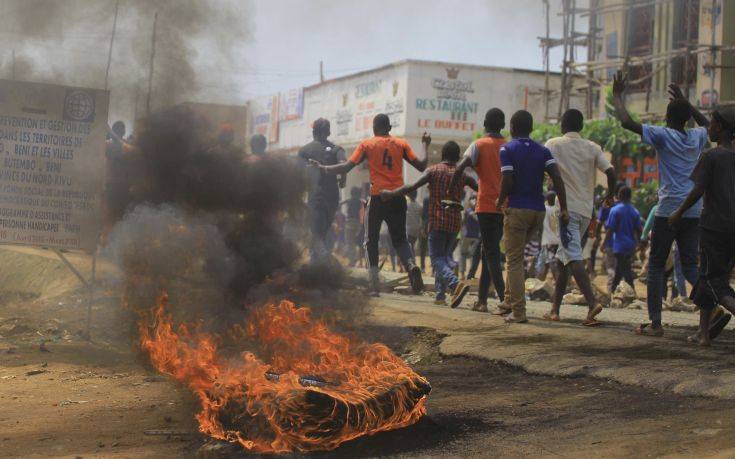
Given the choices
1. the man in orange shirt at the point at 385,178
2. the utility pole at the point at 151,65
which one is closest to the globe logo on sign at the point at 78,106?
the utility pole at the point at 151,65

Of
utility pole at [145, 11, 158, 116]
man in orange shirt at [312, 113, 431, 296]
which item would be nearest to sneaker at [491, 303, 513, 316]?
man in orange shirt at [312, 113, 431, 296]

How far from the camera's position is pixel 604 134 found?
22438mm

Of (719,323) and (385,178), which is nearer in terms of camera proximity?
(719,323)

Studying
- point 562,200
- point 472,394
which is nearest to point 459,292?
point 562,200

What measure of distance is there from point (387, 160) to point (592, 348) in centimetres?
393

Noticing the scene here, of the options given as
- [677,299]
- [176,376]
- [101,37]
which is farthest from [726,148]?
[101,37]

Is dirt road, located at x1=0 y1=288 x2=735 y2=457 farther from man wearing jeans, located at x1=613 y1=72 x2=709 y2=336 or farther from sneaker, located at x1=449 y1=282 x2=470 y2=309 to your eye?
sneaker, located at x1=449 y1=282 x2=470 y2=309

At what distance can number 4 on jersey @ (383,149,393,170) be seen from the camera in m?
10.00

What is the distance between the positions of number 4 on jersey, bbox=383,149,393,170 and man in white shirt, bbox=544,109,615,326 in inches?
85.1

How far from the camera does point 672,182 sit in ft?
23.6

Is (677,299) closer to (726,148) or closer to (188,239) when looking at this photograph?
(726,148)

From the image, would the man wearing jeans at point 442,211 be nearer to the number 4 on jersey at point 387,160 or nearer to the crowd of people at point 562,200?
the crowd of people at point 562,200

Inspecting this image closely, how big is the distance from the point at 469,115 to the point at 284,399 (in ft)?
99.3

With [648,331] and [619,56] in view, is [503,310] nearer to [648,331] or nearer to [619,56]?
[648,331]
